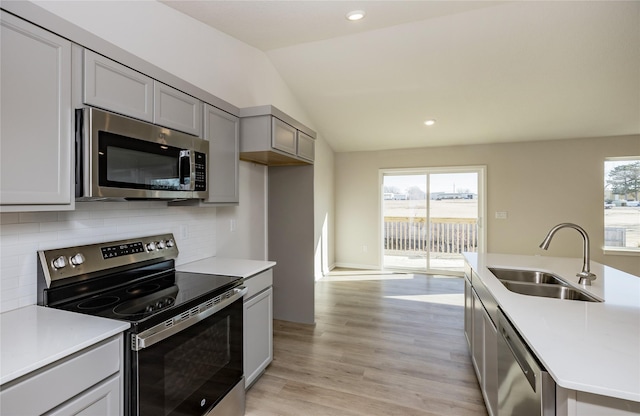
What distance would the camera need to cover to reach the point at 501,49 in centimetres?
319

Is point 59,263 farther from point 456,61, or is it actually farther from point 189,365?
point 456,61

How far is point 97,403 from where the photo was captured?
1153 millimetres

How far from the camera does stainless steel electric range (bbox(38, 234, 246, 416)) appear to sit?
1305 millimetres

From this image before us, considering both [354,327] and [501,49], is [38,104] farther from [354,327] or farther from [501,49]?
[501,49]

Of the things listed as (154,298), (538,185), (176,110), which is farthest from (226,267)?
(538,185)

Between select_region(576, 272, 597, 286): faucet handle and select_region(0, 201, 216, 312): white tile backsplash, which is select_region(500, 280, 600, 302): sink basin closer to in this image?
select_region(576, 272, 597, 286): faucet handle

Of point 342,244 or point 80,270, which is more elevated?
point 80,270

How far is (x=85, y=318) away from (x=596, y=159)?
6554mm

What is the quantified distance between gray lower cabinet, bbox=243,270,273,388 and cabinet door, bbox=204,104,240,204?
27.7 inches

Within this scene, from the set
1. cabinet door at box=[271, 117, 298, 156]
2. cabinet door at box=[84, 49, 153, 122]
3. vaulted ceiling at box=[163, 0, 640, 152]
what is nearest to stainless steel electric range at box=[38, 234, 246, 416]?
cabinet door at box=[84, 49, 153, 122]

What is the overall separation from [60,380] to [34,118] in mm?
989

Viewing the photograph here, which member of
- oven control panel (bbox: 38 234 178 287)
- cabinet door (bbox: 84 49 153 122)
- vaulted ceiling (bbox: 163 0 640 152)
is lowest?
oven control panel (bbox: 38 234 178 287)

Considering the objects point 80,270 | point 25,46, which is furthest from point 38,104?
point 80,270

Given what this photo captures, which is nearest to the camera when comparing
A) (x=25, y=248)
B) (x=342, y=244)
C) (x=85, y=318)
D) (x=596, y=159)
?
(x=85, y=318)
